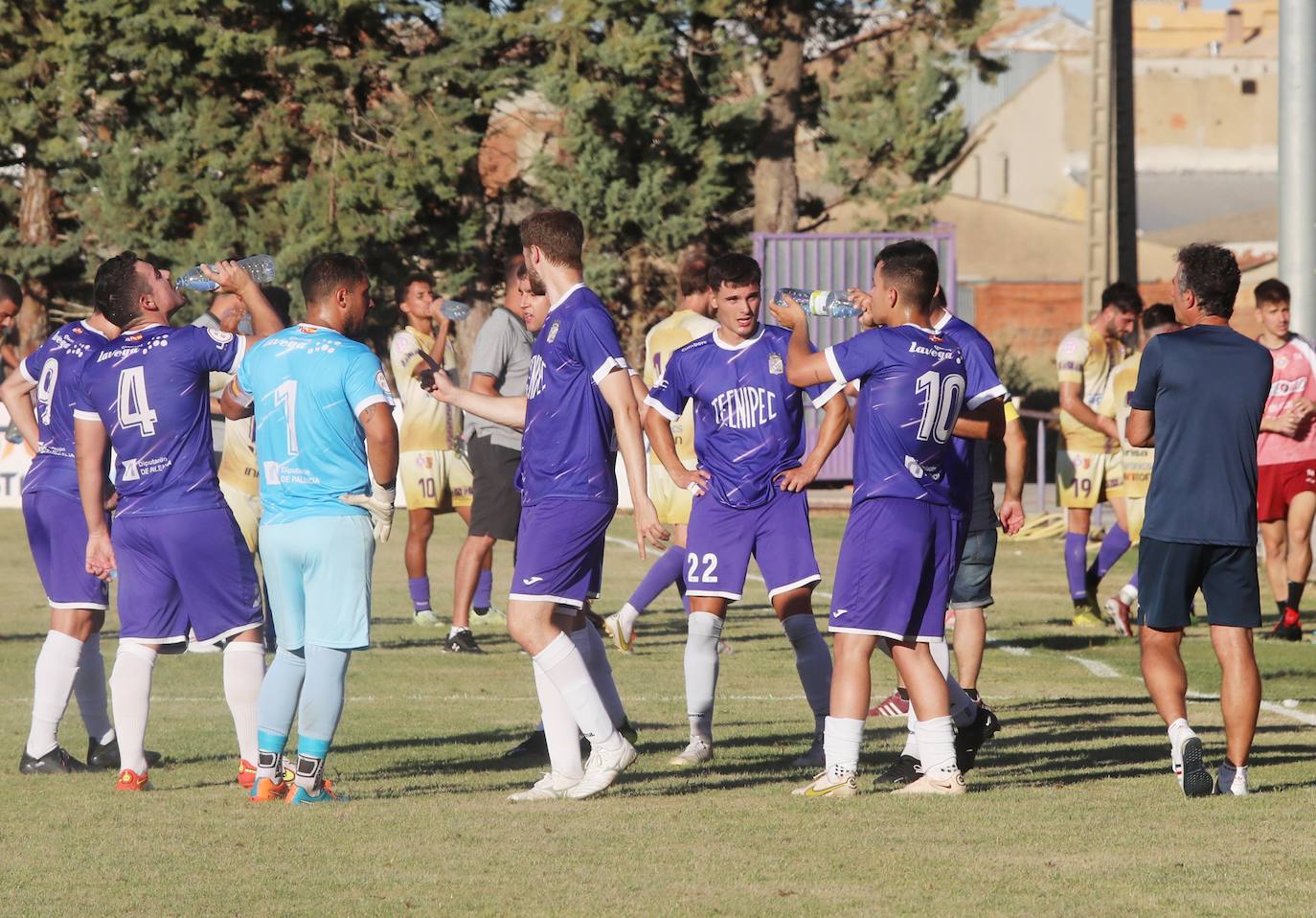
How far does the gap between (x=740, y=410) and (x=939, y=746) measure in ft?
5.87

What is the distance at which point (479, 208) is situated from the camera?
32.0m

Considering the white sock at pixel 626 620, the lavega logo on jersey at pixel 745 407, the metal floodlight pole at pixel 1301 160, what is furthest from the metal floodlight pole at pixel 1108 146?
the lavega logo on jersey at pixel 745 407

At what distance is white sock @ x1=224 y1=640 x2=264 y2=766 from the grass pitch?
222 millimetres

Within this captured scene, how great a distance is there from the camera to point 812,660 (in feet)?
27.6

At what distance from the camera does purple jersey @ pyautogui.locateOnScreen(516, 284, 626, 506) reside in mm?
7168

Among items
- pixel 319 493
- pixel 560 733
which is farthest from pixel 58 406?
pixel 560 733

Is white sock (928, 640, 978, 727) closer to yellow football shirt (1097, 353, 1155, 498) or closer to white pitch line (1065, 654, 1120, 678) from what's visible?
white pitch line (1065, 654, 1120, 678)

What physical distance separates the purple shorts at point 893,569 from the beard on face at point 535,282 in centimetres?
148

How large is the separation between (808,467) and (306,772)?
2.33 metres

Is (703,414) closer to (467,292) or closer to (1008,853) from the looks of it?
(1008,853)

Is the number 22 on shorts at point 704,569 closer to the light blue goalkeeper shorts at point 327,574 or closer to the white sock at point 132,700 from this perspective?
the light blue goalkeeper shorts at point 327,574

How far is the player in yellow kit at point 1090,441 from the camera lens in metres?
13.2

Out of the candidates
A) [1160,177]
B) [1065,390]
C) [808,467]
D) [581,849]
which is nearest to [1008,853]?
[581,849]

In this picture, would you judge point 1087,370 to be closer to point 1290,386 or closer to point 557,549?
point 1290,386
